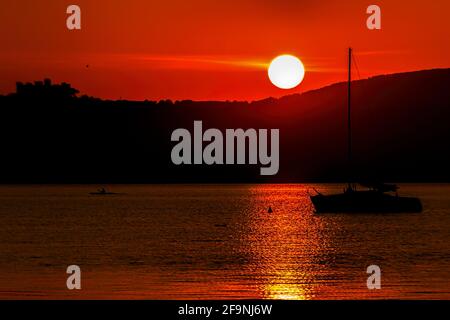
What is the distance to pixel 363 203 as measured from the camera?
8550 cm

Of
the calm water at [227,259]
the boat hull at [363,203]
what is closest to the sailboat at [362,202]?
the boat hull at [363,203]

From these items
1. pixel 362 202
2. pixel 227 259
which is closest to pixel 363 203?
pixel 362 202

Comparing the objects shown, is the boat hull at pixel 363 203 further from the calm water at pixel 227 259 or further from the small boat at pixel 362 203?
the calm water at pixel 227 259

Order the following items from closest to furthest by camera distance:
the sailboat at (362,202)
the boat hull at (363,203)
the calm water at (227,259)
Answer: the calm water at (227,259), the sailboat at (362,202), the boat hull at (363,203)

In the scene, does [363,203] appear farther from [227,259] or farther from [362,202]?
[227,259]

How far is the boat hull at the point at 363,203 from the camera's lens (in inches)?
3346

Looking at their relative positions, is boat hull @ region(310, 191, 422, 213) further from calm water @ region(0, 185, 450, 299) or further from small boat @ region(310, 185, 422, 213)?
calm water @ region(0, 185, 450, 299)

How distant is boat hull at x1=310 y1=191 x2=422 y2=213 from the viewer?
279 feet

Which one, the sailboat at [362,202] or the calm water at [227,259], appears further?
the sailboat at [362,202]

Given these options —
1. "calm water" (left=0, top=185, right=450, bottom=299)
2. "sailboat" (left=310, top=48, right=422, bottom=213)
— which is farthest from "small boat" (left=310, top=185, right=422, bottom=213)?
"calm water" (left=0, top=185, right=450, bottom=299)

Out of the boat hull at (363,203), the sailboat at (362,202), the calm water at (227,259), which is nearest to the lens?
the calm water at (227,259)

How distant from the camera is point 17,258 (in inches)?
2105
